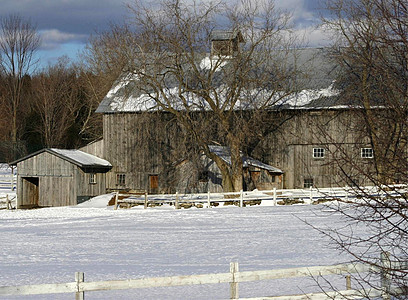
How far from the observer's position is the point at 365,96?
29.2 metres

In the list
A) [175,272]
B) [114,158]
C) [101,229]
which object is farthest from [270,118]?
[175,272]

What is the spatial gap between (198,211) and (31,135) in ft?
144

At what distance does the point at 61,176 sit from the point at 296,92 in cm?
1624

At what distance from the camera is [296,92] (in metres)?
37.4

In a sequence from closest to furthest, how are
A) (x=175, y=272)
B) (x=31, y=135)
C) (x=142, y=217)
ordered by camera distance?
(x=175, y=272) < (x=142, y=217) < (x=31, y=135)

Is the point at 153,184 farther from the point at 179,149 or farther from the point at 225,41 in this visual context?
the point at 225,41

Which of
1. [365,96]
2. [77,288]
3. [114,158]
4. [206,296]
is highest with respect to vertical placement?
[365,96]

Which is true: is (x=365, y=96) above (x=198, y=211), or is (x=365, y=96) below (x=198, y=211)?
above

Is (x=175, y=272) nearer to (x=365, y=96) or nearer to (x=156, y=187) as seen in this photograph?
(x=365, y=96)

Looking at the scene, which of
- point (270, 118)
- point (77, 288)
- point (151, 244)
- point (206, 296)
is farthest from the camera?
point (270, 118)

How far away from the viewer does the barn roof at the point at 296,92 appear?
3588 centimetres

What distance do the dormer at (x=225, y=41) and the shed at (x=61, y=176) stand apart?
10.9 m

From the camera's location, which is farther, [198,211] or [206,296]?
[198,211]

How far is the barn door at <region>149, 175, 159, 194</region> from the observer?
1510 inches
